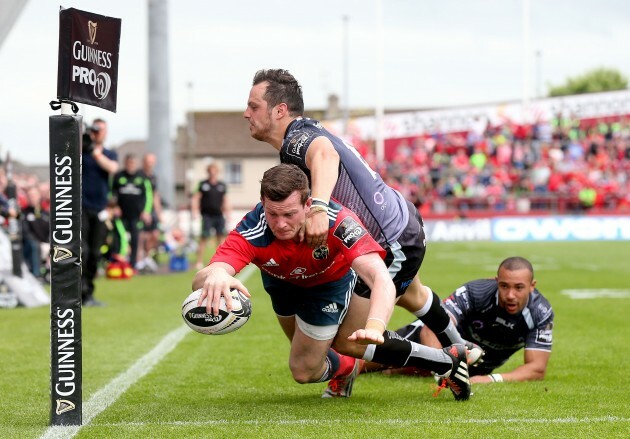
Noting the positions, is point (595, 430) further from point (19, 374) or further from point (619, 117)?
point (619, 117)

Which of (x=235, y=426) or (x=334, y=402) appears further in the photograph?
(x=334, y=402)

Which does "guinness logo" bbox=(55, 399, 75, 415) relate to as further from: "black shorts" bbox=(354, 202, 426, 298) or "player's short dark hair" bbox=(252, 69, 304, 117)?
"player's short dark hair" bbox=(252, 69, 304, 117)

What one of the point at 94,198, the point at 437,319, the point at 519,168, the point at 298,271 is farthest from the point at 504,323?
the point at 519,168

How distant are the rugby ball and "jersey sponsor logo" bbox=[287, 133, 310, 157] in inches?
46.3

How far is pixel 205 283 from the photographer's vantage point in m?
5.29

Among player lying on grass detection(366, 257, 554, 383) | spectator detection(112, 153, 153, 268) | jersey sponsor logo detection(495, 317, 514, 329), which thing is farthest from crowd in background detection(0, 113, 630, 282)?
jersey sponsor logo detection(495, 317, 514, 329)

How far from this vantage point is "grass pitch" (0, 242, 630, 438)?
5629 mm

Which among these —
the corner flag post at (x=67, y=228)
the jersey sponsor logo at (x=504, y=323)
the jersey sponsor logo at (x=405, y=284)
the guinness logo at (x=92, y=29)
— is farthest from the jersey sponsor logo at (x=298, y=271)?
the jersey sponsor logo at (x=504, y=323)

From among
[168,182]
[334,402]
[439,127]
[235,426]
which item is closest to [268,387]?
[334,402]

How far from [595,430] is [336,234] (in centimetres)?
169

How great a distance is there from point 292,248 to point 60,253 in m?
1.25

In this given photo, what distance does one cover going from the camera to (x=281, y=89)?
253 inches

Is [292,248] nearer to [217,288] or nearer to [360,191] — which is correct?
[217,288]

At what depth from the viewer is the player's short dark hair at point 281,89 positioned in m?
6.40
